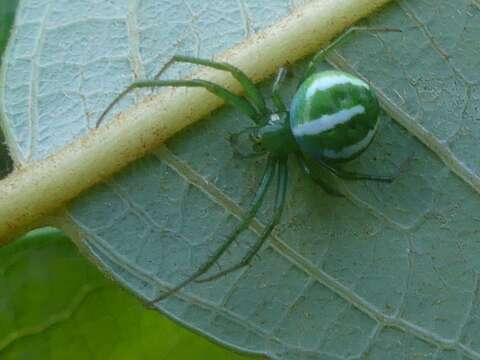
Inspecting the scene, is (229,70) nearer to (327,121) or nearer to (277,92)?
(277,92)

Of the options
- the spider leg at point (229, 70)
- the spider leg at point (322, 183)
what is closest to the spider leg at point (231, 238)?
the spider leg at point (322, 183)

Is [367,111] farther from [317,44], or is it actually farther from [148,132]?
[148,132]

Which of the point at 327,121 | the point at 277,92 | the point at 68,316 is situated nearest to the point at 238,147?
the point at 277,92

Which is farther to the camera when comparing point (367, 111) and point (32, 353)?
point (32, 353)

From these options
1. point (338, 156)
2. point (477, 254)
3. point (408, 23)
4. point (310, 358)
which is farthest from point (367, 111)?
point (310, 358)

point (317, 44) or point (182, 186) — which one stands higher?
point (317, 44)

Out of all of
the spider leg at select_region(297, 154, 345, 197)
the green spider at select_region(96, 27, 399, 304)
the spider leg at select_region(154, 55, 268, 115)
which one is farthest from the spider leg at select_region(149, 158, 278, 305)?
the spider leg at select_region(154, 55, 268, 115)

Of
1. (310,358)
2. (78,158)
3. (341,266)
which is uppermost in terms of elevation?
(78,158)
